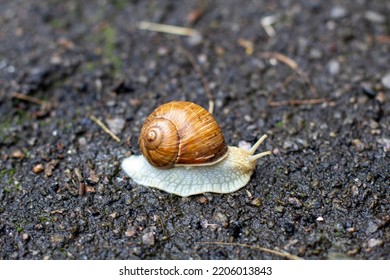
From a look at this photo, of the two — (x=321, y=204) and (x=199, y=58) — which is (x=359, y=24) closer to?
(x=199, y=58)

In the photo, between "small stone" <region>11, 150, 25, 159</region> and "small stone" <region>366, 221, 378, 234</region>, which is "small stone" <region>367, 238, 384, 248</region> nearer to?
"small stone" <region>366, 221, 378, 234</region>

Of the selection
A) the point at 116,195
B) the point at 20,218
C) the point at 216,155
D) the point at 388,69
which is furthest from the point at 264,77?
the point at 20,218

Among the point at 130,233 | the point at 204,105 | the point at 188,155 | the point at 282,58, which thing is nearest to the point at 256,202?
the point at 188,155

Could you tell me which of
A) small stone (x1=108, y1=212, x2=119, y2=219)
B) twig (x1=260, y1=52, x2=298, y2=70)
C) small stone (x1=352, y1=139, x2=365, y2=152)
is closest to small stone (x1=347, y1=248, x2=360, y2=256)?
small stone (x1=352, y1=139, x2=365, y2=152)

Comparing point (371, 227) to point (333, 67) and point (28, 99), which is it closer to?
point (333, 67)

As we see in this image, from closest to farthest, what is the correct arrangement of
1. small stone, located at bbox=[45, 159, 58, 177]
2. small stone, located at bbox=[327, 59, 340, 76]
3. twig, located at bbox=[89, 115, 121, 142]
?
1. small stone, located at bbox=[45, 159, 58, 177]
2. twig, located at bbox=[89, 115, 121, 142]
3. small stone, located at bbox=[327, 59, 340, 76]
